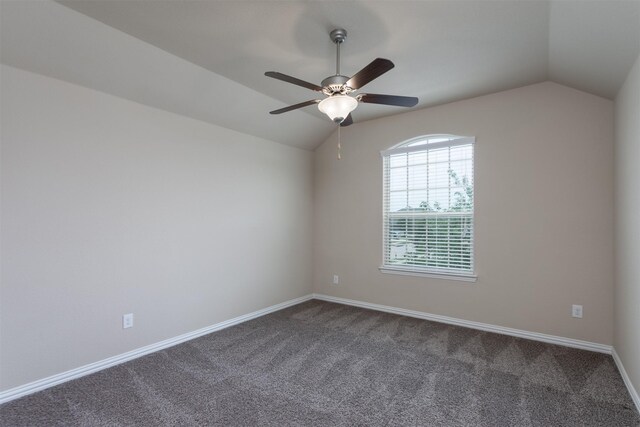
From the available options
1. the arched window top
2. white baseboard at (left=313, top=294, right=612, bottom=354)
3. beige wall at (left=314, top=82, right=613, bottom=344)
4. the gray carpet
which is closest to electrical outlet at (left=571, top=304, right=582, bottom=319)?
beige wall at (left=314, top=82, right=613, bottom=344)

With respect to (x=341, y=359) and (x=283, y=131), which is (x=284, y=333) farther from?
(x=283, y=131)

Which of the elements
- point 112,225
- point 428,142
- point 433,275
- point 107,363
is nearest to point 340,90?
point 428,142

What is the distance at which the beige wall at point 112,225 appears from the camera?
2365mm

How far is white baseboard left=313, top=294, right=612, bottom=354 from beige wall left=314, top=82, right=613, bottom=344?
55 mm

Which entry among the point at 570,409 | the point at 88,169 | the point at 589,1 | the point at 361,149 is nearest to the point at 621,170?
the point at 589,1

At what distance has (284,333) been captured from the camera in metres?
3.59

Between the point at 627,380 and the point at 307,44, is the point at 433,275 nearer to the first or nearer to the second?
the point at 627,380

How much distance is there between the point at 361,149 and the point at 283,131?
1.18m

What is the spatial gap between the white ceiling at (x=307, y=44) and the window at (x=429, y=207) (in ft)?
2.91

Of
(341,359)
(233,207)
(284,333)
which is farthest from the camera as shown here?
(233,207)

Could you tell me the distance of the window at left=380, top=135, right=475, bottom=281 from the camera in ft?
12.6

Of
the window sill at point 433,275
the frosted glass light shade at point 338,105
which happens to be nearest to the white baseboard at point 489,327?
the window sill at point 433,275

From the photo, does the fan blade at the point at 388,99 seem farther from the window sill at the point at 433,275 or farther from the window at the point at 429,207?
the window sill at the point at 433,275

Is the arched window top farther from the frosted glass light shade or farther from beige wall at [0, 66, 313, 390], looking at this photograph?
the frosted glass light shade
